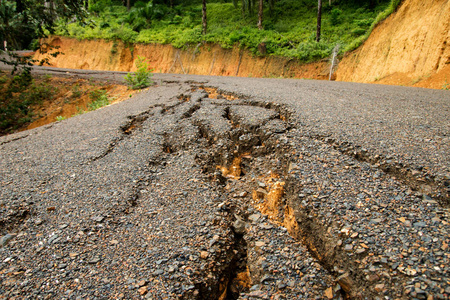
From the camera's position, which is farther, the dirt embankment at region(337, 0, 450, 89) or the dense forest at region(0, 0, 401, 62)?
the dense forest at region(0, 0, 401, 62)

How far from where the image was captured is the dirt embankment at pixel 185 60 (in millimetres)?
14852

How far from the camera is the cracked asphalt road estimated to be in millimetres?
1380

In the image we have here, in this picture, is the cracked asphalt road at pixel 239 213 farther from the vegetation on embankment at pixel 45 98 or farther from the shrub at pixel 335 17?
the shrub at pixel 335 17

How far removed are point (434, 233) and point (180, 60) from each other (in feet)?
64.2

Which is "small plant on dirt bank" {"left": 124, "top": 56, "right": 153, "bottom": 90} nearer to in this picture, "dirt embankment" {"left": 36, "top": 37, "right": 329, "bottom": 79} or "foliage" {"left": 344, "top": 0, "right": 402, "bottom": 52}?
"dirt embankment" {"left": 36, "top": 37, "right": 329, "bottom": 79}

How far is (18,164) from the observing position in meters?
3.01

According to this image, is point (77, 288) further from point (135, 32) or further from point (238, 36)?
point (135, 32)

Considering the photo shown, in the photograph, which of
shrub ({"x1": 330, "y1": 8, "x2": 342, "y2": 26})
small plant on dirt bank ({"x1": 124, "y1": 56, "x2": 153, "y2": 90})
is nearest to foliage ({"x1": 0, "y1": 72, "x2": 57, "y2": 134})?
small plant on dirt bank ({"x1": 124, "y1": 56, "x2": 153, "y2": 90})

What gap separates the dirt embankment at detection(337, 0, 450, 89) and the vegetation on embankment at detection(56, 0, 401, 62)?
1.12 meters

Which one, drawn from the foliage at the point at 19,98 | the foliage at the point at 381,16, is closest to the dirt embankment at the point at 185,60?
the foliage at the point at 381,16

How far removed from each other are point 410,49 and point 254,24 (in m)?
12.6

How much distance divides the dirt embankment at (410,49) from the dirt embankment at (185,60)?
2.64 metres

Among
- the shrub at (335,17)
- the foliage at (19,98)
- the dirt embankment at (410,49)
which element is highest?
the shrub at (335,17)

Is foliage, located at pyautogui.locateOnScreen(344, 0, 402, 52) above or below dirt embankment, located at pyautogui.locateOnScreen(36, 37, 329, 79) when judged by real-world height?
above
